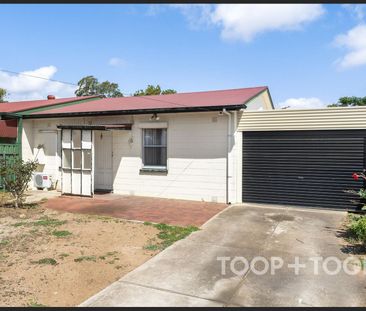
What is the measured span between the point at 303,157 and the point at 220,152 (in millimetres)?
2602

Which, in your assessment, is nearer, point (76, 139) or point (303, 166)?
point (303, 166)

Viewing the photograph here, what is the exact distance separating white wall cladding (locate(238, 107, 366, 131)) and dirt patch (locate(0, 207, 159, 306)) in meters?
5.10

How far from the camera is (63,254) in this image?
5848mm

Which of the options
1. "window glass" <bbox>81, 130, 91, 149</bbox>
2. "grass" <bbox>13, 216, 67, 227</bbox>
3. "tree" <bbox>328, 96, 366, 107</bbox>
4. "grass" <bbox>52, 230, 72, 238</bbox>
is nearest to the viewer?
"grass" <bbox>52, 230, 72, 238</bbox>

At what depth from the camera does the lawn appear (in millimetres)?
4465

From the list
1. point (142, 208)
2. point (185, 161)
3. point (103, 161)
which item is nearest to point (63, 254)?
point (142, 208)

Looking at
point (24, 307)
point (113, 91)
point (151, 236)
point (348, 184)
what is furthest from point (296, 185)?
point (113, 91)

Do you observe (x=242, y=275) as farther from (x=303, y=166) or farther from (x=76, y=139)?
(x=76, y=139)

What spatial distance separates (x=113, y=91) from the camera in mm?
56000

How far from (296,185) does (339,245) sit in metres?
3.86

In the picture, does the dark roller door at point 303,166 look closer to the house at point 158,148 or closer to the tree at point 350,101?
the house at point 158,148

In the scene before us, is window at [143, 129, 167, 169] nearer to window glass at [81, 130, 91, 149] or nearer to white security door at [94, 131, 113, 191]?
white security door at [94, 131, 113, 191]

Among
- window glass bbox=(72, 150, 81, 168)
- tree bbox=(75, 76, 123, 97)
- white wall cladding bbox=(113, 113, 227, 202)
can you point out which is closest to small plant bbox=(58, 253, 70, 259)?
white wall cladding bbox=(113, 113, 227, 202)

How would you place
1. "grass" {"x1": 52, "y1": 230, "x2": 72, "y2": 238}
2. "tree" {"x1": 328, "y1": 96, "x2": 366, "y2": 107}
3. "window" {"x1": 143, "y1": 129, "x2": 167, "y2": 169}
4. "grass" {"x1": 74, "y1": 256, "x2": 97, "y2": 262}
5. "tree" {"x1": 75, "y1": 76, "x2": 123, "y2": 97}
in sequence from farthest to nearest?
"tree" {"x1": 75, "y1": 76, "x2": 123, "y2": 97}
"tree" {"x1": 328, "y1": 96, "x2": 366, "y2": 107}
"window" {"x1": 143, "y1": 129, "x2": 167, "y2": 169}
"grass" {"x1": 52, "y1": 230, "x2": 72, "y2": 238}
"grass" {"x1": 74, "y1": 256, "x2": 97, "y2": 262}
